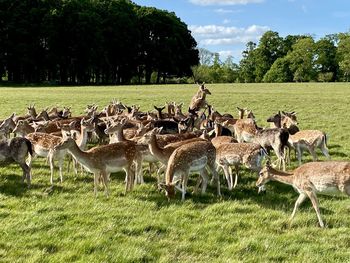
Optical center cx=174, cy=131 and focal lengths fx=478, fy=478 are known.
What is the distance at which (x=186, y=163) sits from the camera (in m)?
7.90

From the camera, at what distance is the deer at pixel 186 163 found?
779 centimetres

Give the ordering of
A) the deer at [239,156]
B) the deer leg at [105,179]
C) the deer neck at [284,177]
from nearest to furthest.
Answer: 1. the deer neck at [284,177]
2. the deer leg at [105,179]
3. the deer at [239,156]

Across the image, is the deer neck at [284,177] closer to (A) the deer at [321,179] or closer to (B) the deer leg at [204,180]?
(A) the deer at [321,179]

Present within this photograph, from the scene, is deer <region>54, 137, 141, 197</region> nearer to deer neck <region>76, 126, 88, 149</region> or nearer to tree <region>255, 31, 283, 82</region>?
deer neck <region>76, 126, 88, 149</region>

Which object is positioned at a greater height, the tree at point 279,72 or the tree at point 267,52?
the tree at point 267,52

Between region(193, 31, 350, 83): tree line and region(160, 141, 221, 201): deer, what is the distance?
77602 millimetres

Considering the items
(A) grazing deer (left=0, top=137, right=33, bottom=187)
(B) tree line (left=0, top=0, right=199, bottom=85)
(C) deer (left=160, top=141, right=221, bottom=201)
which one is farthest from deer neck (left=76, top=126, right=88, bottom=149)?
(B) tree line (left=0, top=0, right=199, bottom=85)

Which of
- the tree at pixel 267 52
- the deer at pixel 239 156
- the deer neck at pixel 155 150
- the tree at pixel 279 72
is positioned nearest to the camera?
the deer at pixel 239 156

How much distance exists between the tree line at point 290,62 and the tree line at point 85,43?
22.1 meters

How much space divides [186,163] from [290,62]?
86.2 metres

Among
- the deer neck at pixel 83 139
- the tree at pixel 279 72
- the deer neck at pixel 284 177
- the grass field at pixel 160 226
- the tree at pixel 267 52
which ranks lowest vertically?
the grass field at pixel 160 226

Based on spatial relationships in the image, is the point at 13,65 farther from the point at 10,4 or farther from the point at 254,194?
the point at 254,194

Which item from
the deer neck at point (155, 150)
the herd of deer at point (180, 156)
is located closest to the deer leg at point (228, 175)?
the herd of deer at point (180, 156)

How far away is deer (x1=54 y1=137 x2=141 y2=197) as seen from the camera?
26.6 feet
